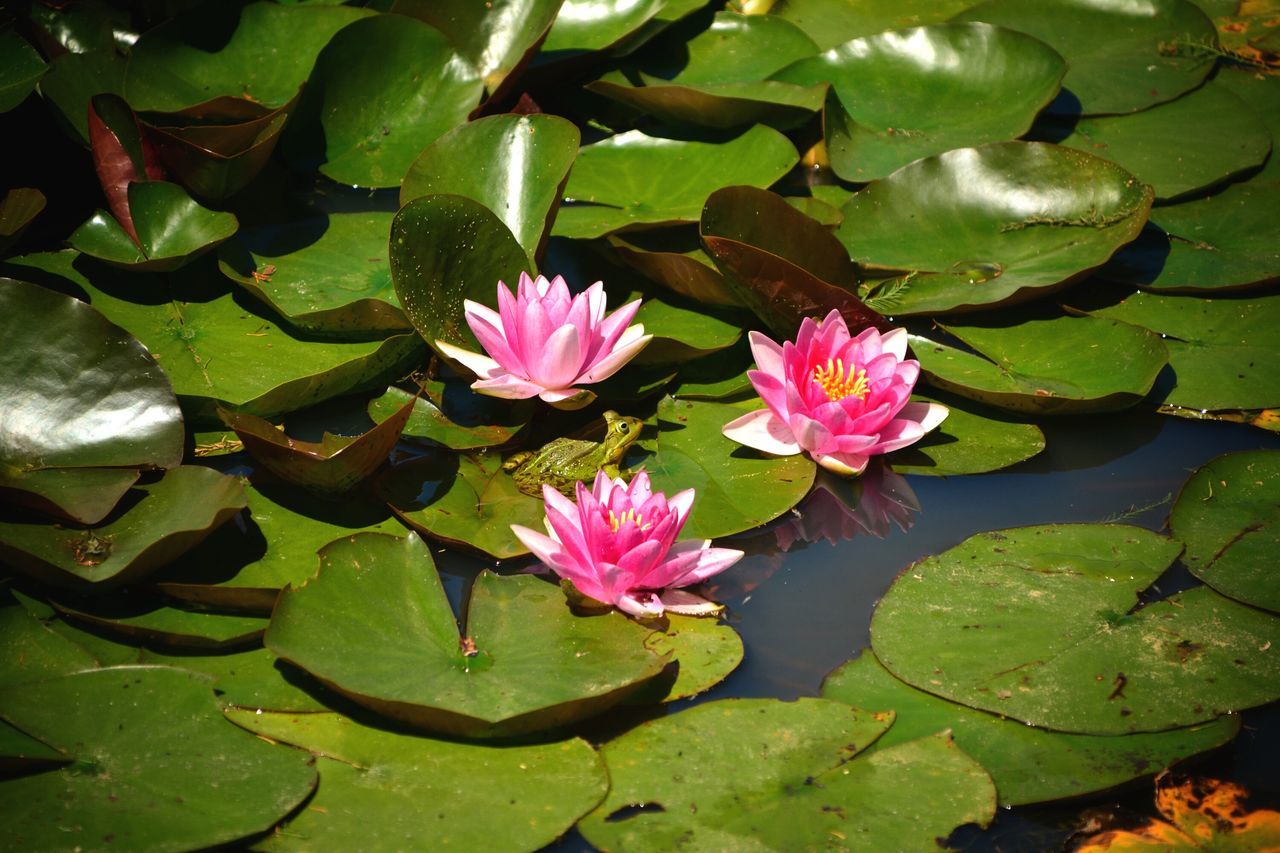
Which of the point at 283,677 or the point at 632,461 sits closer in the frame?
the point at 283,677

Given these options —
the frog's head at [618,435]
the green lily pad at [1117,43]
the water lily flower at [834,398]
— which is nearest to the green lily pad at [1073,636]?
the water lily flower at [834,398]

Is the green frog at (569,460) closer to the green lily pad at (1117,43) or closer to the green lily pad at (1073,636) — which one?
the green lily pad at (1073,636)

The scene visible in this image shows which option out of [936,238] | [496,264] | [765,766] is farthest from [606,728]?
[936,238]

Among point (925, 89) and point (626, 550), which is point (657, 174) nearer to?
point (925, 89)

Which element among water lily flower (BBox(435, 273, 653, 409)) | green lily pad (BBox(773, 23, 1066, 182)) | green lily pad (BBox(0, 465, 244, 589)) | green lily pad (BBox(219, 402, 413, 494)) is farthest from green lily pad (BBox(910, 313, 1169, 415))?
green lily pad (BBox(0, 465, 244, 589))

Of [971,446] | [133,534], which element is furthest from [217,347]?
[971,446]

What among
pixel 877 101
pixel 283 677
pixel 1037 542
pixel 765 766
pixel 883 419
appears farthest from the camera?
pixel 877 101

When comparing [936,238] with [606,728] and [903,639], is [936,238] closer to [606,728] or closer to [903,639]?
[903,639]

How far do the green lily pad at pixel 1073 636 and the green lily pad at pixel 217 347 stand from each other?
1573 millimetres

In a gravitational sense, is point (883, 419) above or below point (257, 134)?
below

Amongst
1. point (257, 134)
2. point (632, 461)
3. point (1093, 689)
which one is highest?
point (257, 134)

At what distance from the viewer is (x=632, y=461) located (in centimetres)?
288

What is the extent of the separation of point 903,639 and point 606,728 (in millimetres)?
722

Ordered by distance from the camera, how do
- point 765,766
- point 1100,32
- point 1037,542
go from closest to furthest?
point 765,766 → point 1037,542 → point 1100,32
